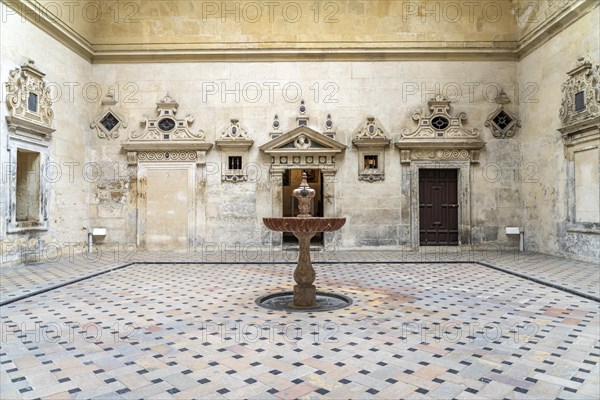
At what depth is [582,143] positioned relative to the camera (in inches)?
372

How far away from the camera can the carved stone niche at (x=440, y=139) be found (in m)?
11.7

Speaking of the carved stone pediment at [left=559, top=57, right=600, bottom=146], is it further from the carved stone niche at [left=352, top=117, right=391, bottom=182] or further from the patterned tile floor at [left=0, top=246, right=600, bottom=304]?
the carved stone niche at [left=352, top=117, right=391, bottom=182]

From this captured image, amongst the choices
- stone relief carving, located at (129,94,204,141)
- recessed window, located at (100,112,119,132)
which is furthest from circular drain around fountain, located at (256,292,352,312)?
→ recessed window, located at (100,112,119,132)

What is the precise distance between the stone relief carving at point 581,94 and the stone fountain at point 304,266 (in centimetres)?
689

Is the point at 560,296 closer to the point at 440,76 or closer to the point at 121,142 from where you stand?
the point at 440,76

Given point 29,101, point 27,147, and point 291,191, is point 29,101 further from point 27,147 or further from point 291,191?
point 291,191

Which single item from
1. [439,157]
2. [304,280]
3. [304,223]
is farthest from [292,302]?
[439,157]

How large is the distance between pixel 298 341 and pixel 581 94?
351 inches

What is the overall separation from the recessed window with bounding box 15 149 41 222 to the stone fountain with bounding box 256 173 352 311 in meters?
6.94

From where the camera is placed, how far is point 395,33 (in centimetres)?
1201

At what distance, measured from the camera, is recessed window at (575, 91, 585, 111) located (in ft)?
30.9

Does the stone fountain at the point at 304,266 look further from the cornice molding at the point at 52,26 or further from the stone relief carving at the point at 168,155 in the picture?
the cornice molding at the point at 52,26

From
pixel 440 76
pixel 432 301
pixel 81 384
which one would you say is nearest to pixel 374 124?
pixel 440 76

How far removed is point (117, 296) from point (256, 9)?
29.3 feet
